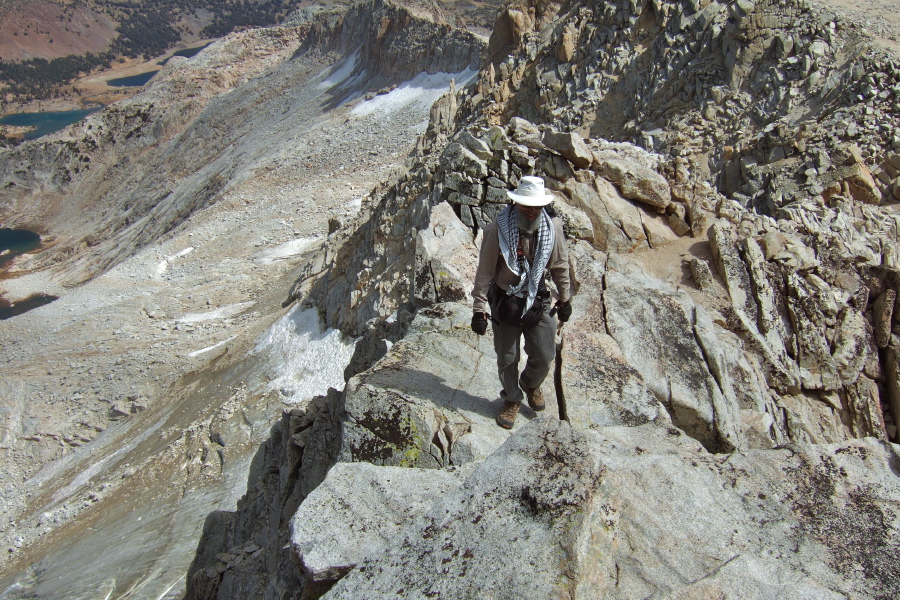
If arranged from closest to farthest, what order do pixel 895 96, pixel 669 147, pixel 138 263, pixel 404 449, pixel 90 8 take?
pixel 404 449
pixel 895 96
pixel 669 147
pixel 138 263
pixel 90 8

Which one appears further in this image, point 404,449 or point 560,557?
point 404,449

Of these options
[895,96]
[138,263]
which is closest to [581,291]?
[895,96]

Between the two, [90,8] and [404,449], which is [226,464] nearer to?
[404,449]

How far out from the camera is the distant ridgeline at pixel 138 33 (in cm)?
9069

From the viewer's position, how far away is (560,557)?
2.88 metres

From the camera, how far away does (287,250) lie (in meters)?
20.3

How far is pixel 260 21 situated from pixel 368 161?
402 ft

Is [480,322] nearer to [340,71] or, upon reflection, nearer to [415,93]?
[415,93]

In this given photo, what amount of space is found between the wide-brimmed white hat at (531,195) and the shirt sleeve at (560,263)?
0.36 metres

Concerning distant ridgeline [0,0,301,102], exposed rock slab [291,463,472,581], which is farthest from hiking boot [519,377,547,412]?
distant ridgeline [0,0,301,102]

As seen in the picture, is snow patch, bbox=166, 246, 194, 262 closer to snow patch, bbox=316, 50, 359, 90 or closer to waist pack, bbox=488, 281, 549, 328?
waist pack, bbox=488, 281, 549, 328

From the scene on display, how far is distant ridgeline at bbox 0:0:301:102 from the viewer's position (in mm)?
90688

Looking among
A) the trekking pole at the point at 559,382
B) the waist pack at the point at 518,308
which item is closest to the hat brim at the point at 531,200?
the waist pack at the point at 518,308

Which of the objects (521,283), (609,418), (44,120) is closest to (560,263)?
(521,283)
